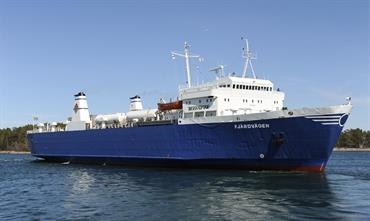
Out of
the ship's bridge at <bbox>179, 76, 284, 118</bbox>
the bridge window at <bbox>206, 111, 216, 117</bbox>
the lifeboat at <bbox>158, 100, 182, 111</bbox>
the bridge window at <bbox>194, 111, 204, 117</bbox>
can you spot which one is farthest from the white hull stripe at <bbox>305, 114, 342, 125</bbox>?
the lifeboat at <bbox>158, 100, 182, 111</bbox>

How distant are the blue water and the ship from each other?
1494 mm

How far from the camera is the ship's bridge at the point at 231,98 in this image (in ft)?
114

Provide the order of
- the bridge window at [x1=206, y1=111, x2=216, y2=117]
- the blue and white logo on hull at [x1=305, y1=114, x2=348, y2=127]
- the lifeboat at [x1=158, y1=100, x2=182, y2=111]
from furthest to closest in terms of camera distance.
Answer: the lifeboat at [x1=158, y1=100, x2=182, y2=111], the bridge window at [x1=206, y1=111, x2=216, y2=117], the blue and white logo on hull at [x1=305, y1=114, x2=348, y2=127]

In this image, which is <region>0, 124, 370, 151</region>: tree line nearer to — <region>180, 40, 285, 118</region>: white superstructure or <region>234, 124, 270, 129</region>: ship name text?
<region>180, 40, 285, 118</region>: white superstructure

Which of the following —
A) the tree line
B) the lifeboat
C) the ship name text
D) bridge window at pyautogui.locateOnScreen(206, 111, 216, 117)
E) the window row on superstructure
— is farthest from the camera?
the tree line

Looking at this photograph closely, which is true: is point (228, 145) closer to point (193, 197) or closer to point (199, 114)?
point (199, 114)

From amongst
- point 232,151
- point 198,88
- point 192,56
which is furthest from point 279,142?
point 192,56

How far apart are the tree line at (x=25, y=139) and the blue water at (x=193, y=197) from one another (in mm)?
104156

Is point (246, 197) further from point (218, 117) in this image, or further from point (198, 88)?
point (198, 88)

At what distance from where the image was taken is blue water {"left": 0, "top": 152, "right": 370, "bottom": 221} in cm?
1714

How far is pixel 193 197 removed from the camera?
21.1 m

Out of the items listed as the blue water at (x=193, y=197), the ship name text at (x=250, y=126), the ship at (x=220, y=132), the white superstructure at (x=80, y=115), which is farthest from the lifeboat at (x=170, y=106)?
the white superstructure at (x=80, y=115)

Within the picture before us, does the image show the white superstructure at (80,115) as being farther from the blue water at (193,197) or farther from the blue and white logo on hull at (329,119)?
the blue and white logo on hull at (329,119)

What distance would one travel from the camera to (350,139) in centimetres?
12731
